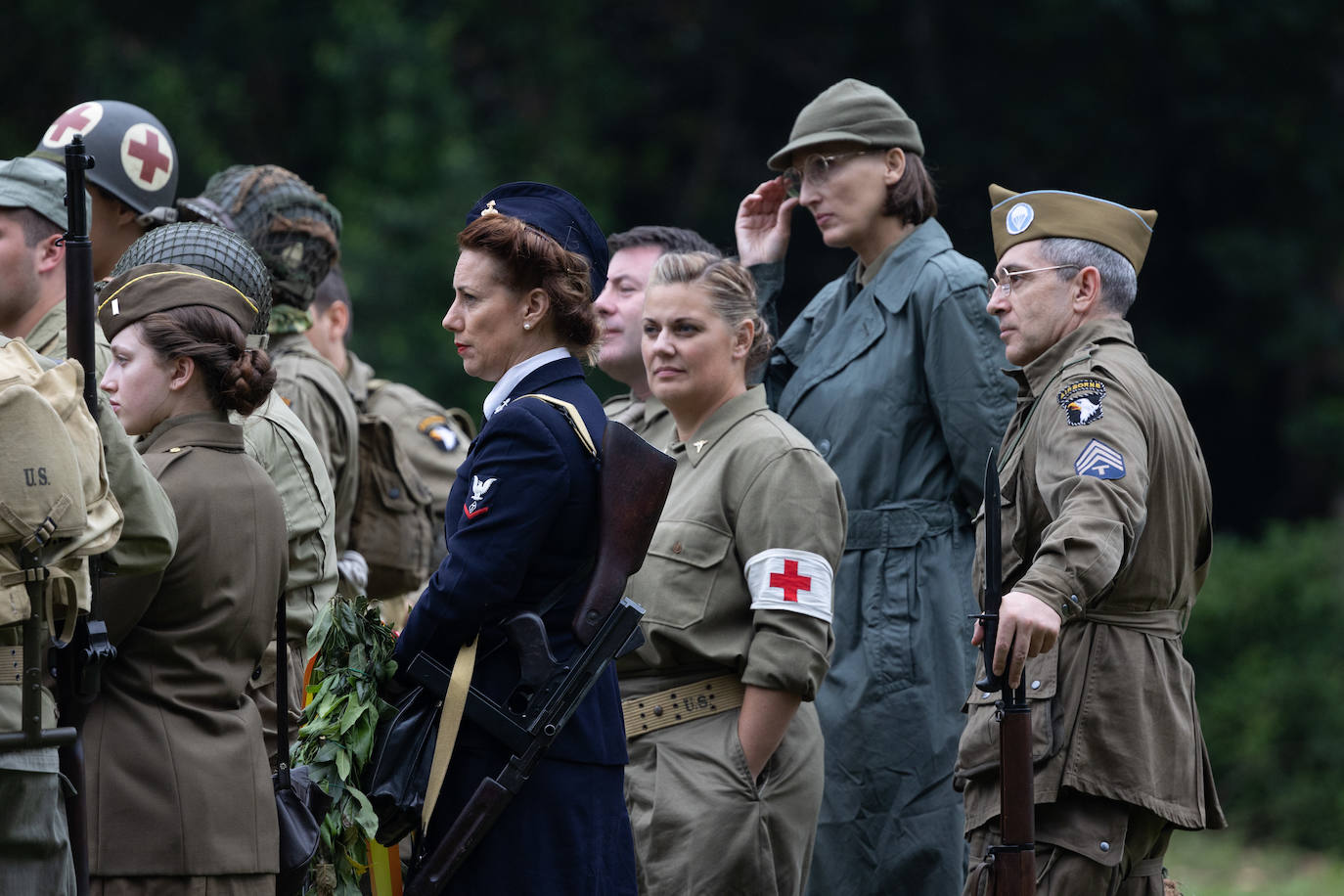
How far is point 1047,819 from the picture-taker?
368 centimetres

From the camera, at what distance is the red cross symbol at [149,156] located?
15.5 feet

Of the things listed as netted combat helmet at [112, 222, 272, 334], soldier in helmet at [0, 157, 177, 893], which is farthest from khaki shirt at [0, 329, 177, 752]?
netted combat helmet at [112, 222, 272, 334]

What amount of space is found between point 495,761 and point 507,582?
35 cm

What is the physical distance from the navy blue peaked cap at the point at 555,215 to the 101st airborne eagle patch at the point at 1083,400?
1027 mm

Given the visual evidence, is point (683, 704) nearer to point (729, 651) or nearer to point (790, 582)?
point (729, 651)

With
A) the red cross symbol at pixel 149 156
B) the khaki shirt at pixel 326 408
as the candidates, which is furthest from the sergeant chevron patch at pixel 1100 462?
the red cross symbol at pixel 149 156

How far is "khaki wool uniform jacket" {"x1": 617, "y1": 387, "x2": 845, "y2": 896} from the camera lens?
12.8ft

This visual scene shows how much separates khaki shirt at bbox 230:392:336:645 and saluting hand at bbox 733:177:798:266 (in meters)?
1.71

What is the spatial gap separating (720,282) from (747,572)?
747 mm

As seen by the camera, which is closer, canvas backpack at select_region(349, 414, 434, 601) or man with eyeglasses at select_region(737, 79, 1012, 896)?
man with eyeglasses at select_region(737, 79, 1012, 896)

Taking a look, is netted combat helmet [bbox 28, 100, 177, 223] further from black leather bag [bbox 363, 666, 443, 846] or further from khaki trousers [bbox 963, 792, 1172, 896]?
khaki trousers [bbox 963, 792, 1172, 896]

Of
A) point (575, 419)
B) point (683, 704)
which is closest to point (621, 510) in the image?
point (575, 419)

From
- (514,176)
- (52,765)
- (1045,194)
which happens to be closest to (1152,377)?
(1045,194)

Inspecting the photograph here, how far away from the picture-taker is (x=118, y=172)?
4.66m
